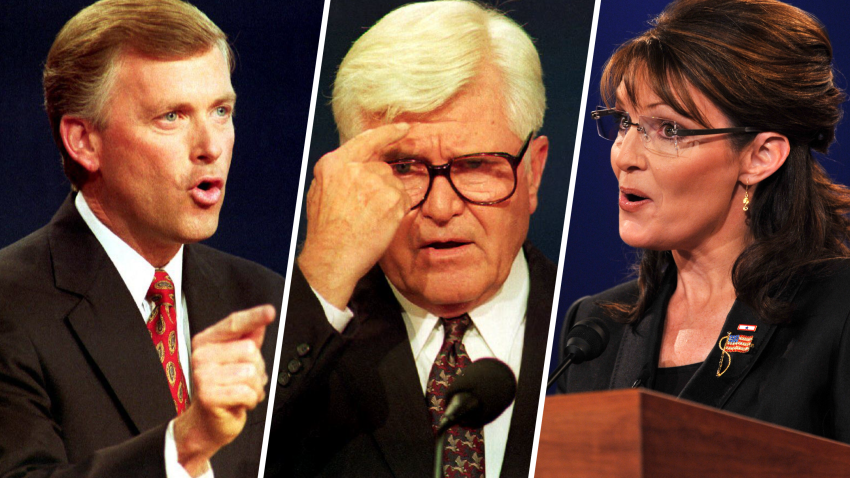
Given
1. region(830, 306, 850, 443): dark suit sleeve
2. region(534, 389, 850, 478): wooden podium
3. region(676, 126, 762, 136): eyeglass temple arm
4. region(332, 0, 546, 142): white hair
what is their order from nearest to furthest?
region(534, 389, 850, 478): wooden podium → region(830, 306, 850, 443): dark suit sleeve → region(332, 0, 546, 142): white hair → region(676, 126, 762, 136): eyeglass temple arm

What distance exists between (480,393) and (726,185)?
0.82m

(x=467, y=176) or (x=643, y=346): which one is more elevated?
(x=467, y=176)

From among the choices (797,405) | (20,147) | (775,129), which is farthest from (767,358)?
(20,147)

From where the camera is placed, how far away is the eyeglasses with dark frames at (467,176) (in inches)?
76.8

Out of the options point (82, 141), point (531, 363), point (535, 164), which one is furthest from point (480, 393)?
point (82, 141)

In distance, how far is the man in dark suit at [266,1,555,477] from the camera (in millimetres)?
1949

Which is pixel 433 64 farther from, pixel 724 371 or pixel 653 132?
pixel 724 371

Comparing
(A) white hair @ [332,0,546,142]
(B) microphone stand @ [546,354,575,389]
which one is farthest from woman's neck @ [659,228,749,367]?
(A) white hair @ [332,0,546,142]

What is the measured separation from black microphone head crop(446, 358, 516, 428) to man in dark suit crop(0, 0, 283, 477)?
46cm

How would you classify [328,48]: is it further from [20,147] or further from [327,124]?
[20,147]

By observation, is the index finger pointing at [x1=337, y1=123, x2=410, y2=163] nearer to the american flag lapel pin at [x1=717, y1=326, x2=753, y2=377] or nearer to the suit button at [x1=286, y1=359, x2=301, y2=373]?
the suit button at [x1=286, y1=359, x2=301, y2=373]

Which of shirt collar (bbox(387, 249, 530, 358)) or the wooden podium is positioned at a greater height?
the wooden podium

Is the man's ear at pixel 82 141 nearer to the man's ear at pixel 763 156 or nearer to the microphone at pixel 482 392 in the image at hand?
the microphone at pixel 482 392

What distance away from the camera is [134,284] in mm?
1912
